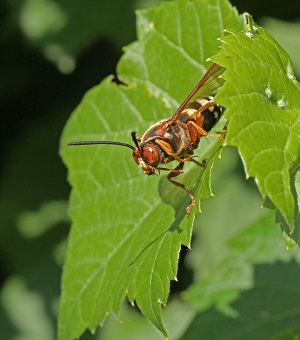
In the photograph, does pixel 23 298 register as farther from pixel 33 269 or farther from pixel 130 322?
pixel 130 322

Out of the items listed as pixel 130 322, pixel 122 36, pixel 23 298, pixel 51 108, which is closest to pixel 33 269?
pixel 23 298

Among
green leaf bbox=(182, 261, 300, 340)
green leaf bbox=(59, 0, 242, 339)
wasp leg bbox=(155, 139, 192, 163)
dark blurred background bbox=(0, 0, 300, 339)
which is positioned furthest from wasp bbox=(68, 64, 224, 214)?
dark blurred background bbox=(0, 0, 300, 339)

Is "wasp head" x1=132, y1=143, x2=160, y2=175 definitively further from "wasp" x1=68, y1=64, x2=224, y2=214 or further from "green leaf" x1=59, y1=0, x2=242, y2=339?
"green leaf" x1=59, y1=0, x2=242, y2=339

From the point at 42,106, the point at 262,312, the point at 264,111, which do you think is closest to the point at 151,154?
the point at 264,111

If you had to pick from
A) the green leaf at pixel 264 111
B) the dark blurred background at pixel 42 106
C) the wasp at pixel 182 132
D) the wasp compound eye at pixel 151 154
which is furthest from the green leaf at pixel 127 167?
the dark blurred background at pixel 42 106

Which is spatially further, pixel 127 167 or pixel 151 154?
pixel 127 167

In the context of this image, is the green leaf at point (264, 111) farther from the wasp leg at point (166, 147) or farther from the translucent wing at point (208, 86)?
the wasp leg at point (166, 147)

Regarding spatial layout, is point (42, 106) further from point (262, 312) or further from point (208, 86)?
point (208, 86)
